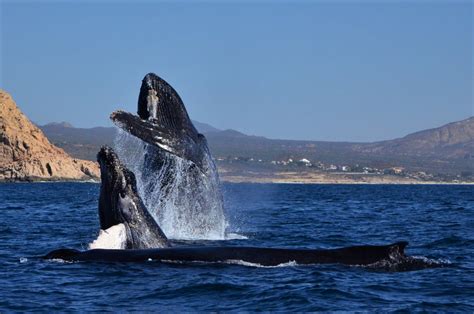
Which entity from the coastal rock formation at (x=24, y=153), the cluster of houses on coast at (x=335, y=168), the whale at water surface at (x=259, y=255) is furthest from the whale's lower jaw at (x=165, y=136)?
the cluster of houses on coast at (x=335, y=168)

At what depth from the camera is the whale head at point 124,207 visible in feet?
49.1

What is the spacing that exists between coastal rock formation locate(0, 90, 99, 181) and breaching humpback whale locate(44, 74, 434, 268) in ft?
283

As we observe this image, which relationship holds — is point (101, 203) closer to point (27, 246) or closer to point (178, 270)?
point (178, 270)

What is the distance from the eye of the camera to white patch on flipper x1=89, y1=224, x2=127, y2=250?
48.8ft

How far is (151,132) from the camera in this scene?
17.6 m

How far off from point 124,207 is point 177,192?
12.7 ft

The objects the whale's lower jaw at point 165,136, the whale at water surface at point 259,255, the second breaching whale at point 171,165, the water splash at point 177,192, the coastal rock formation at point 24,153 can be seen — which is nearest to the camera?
the whale at water surface at point 259,255

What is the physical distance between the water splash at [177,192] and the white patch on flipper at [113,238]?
3.23 m

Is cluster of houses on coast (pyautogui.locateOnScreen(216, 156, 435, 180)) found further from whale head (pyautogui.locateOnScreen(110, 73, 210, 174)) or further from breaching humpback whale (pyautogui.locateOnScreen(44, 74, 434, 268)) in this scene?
breaching humpback whale (pyautogui.locateOnScreen(44, 74, 434, 268))

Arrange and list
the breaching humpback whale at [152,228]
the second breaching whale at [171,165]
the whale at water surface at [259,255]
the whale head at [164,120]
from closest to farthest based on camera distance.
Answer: the whale at water surface at [259,255]
the breaching humpback whale at [152,228]
the whale head at [164,120]
the second breaching whale at [171,165]

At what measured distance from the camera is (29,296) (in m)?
12.2

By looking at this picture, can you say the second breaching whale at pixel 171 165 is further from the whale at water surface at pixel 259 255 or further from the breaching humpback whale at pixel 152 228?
the whale at water surface at pixel 259 255

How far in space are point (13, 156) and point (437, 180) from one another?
4314 inches

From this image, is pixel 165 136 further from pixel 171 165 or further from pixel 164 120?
pixel 171 165
